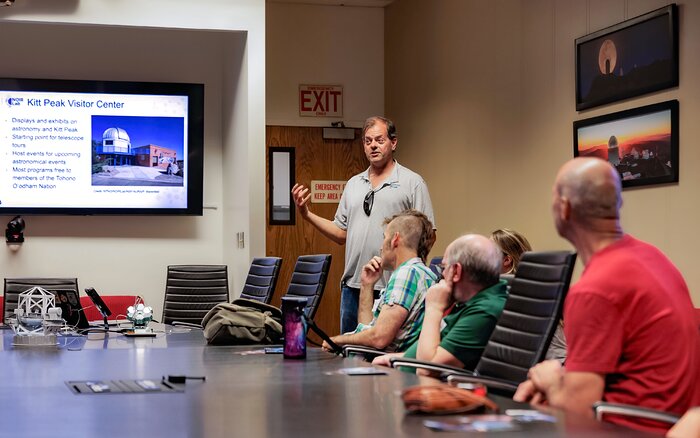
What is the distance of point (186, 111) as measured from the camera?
7316 mm

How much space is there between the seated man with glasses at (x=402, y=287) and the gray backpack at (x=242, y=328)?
23 cm

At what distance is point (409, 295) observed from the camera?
12.3 ft

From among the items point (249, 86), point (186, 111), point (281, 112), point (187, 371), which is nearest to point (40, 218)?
point (186, 111)

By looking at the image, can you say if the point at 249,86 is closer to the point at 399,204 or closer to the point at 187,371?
the point at 399,204

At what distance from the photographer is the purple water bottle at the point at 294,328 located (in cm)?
319

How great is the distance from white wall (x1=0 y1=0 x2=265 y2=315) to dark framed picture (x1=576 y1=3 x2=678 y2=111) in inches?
85.4

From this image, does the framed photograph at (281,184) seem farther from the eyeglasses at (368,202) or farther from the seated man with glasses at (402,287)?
the seated man with glasses at (402,287)

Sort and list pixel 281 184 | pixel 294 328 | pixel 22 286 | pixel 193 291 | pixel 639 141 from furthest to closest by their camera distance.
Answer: pixel 281 184 → pixel 193 291 → pixel 22 286 → pixel 639 141 → pixel 294 328

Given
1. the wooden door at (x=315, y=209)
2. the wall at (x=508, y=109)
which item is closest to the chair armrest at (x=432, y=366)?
the wall at (x=508, y=109)

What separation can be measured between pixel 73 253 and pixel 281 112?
97.7 inches

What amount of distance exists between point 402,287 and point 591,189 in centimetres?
157

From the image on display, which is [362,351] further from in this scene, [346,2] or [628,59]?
[346,2]

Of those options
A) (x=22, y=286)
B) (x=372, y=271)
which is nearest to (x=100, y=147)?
(x=22, y=286)

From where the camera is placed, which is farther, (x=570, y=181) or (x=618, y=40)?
(x=618, y=40)
